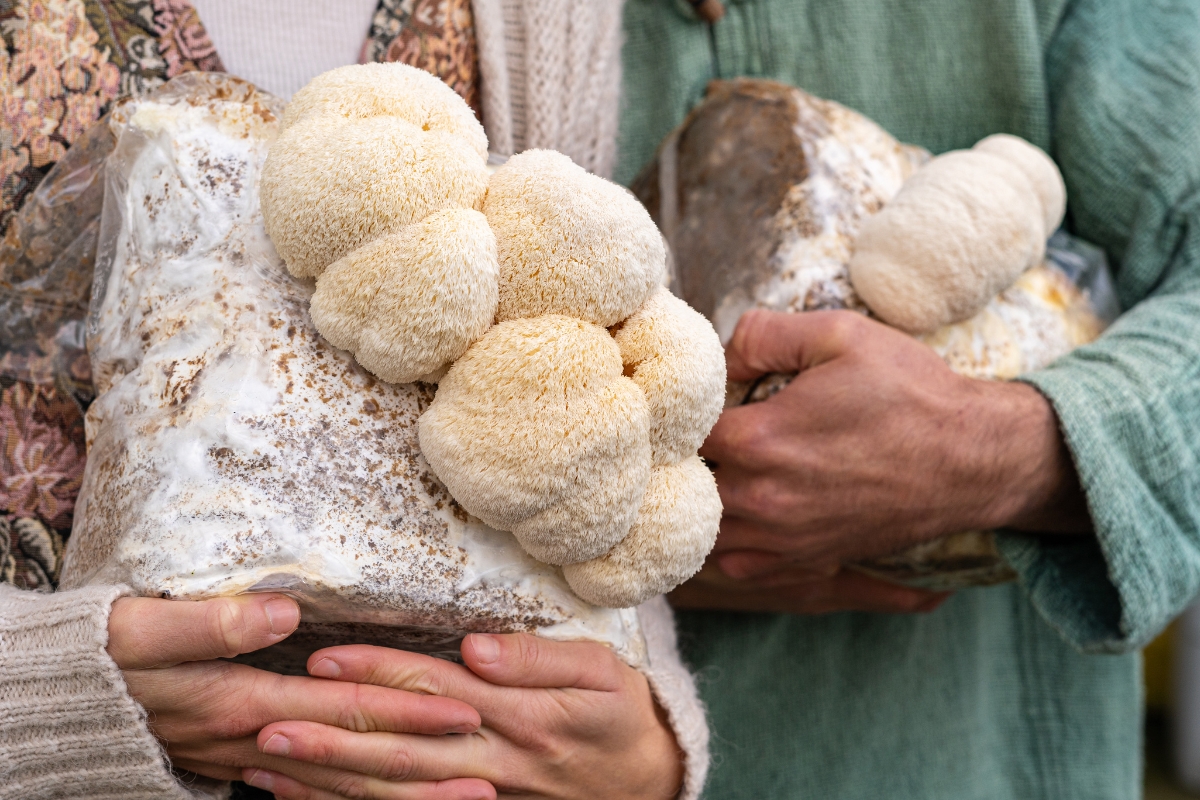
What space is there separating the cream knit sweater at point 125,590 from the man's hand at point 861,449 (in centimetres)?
15

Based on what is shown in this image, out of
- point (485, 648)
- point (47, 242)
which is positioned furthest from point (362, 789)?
point (47, 242)

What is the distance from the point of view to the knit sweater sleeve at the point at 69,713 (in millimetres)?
518

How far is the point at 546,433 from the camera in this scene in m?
0.49

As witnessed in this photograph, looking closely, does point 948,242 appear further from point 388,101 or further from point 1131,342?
point 388,101

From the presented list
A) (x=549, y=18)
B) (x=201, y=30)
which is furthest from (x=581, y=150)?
(x=201, y=30)

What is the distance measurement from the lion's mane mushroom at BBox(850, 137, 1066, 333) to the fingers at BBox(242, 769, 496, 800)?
54 cm

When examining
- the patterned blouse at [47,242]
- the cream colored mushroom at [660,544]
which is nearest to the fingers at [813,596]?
the cream colored mushroom at [660,544]

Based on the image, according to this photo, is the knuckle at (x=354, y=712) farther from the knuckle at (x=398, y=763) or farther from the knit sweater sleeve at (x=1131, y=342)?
the knit sweater sleeve at (x=1131, y=342)

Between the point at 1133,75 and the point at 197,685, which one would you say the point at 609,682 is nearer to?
the point at 197,685

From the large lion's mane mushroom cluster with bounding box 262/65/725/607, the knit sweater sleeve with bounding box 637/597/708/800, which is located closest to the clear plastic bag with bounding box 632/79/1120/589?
the knit sweater sleeve with bounding box 637/597/708/800

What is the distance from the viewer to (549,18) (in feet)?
2.81

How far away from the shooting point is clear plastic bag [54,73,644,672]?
1.74 feet

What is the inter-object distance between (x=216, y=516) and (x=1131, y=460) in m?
0.83

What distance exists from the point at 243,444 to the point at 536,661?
239mm
